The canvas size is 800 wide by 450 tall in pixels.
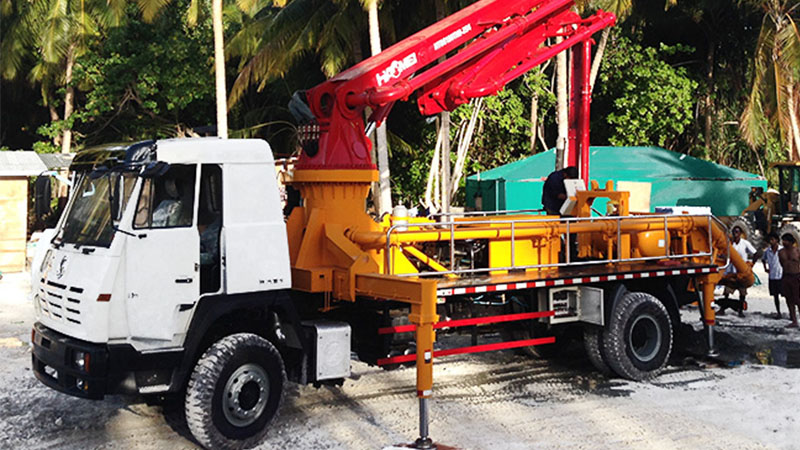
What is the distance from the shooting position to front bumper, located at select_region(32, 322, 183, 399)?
6.69 metres

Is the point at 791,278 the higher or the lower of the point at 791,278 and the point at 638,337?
the higher

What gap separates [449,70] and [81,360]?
5.11 metres

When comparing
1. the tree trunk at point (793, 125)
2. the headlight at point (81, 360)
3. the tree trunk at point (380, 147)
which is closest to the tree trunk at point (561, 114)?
the tree trunk at point (380, 147)

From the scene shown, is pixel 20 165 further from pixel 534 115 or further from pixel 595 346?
pixel 534 115

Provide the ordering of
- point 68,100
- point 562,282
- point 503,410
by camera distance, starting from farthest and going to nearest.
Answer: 1. point 68,100
2. point 562,282
3. point 503,410

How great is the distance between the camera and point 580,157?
12.2 meters

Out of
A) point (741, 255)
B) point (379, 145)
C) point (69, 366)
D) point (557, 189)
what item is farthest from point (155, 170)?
point (379, 145)

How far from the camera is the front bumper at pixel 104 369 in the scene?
6.69 metres

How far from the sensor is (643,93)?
2850cm

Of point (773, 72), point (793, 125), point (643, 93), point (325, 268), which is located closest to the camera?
point (325, 268)

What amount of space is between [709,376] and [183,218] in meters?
6.49

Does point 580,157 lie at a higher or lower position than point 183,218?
higher

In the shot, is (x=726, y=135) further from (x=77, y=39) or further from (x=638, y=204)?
(x=77, y=39)

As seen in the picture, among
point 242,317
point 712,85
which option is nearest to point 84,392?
point 242,317
